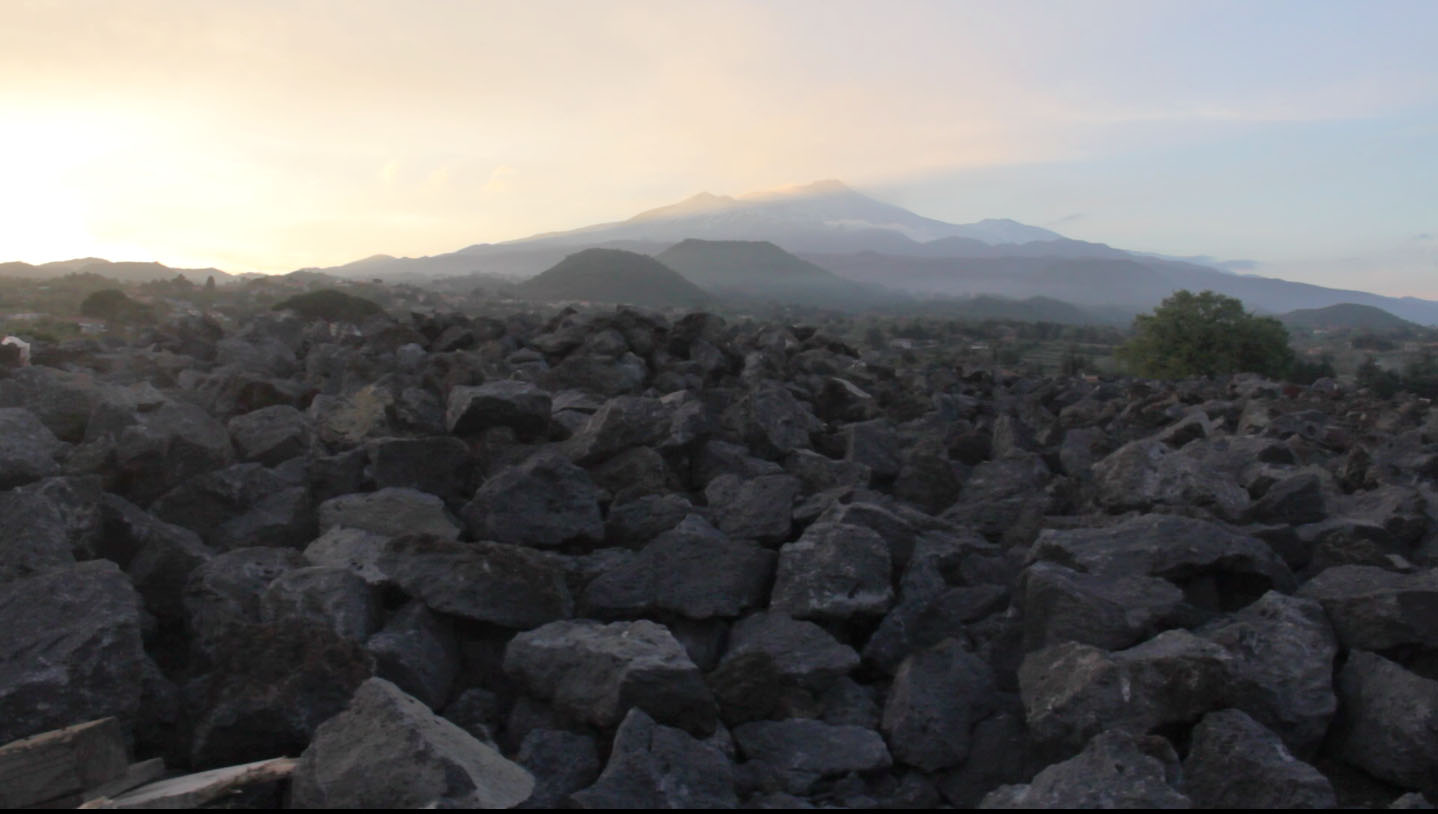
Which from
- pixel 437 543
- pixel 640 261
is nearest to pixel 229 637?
pixel 437 543

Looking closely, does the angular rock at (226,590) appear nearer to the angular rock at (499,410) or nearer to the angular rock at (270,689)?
the angular rock at (270,689)

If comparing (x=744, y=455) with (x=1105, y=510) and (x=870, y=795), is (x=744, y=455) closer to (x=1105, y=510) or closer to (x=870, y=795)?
(x=1105, y=510)

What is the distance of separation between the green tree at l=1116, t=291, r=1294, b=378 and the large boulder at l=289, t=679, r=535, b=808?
3012 cm

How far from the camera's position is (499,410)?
5.95 metres

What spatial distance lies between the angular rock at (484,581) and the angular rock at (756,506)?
102cm

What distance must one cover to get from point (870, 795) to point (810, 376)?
269 inches

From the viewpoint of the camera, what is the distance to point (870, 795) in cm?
323

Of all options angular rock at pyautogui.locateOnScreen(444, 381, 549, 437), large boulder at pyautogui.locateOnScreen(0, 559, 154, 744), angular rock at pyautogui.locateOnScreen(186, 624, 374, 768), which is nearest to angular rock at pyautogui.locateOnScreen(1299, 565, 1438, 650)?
angular rock at pyautogui.locateOnScreen(186, 624, 374, 768)

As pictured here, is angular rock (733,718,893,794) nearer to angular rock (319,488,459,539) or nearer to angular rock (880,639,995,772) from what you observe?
angular rock (880,639,995,772)

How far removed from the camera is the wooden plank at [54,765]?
2727 mm

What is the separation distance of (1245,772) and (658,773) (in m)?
1.72

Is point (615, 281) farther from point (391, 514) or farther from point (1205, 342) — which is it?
point (391, 514)

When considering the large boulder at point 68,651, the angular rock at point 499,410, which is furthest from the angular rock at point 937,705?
the angular rock at point 499,410

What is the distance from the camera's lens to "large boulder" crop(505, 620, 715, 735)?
10.7 ft
